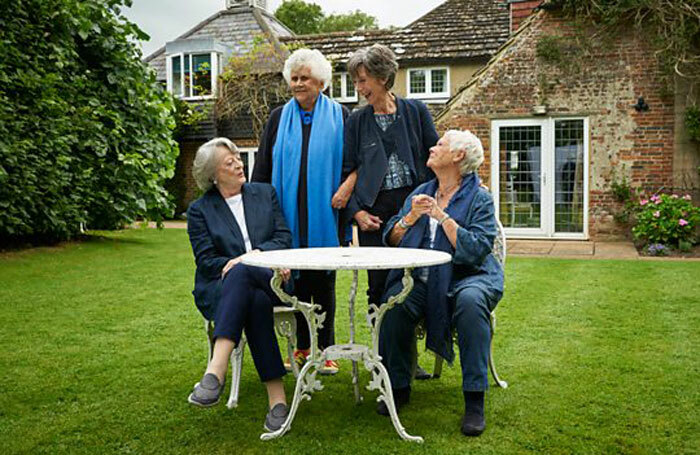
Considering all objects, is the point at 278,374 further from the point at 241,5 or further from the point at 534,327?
the point at 241,5

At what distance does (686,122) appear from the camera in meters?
11.0

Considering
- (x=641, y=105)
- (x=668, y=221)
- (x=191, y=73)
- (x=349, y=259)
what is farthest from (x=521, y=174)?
(x=191, y=73)

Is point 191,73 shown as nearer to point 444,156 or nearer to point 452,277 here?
point 444,156

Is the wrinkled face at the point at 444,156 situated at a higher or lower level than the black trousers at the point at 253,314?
higher

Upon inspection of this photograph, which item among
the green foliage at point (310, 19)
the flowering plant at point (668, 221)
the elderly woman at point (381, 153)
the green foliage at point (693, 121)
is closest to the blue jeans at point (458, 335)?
the elderly woman at point (381, 153)

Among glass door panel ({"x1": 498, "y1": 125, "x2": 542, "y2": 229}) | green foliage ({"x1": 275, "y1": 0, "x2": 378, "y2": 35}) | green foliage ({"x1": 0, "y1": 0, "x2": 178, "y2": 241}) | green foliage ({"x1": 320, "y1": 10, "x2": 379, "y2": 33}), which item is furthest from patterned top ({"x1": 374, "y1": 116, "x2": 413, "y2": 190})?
green foliage ({"x1": 320, "y1": 10, "x2": 379, "y2": 33})

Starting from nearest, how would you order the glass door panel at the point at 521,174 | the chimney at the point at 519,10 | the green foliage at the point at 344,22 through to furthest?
1. the glass door panel at the point at 521,174
2. the chimney at the point at 519,10
3. the green foliage at the point at 344,22

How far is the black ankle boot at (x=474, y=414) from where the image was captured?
3090 millimetres

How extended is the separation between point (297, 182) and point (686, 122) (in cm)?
914

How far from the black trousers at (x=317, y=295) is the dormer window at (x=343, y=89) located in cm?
1556

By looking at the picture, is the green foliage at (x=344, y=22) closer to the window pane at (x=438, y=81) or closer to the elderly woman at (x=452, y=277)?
the window pane at (x=438, y=81)

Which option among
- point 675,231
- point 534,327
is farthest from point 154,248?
point 675,231

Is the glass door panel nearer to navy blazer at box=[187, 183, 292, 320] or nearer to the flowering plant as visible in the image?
the flowering plant

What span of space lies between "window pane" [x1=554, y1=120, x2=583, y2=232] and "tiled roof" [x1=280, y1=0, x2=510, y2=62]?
5.94 metres
